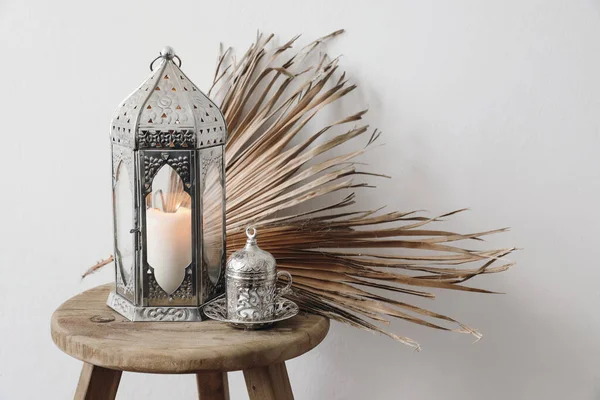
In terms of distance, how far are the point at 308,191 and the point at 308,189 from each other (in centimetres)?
10

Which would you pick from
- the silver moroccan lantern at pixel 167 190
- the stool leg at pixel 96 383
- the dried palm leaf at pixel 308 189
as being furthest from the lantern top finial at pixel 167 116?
the stool leg at pixel 96 383

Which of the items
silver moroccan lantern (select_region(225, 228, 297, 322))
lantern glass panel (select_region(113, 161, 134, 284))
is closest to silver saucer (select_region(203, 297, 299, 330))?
silver moroccan lantern (select_region(225, 228, 297, 322))

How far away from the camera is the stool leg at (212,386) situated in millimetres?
1337

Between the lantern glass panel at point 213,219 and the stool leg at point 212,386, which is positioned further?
the stool leg at point 212,386

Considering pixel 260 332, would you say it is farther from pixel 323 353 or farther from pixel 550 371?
pixel 550 371

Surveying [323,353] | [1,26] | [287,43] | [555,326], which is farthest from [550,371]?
[1,26]

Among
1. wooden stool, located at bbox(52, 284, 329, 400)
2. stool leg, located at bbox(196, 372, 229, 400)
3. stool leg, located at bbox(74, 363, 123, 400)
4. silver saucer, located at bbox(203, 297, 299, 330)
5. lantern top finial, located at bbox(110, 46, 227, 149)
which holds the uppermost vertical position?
lantern top finial, located at bbox(110, 46, 227, 149)

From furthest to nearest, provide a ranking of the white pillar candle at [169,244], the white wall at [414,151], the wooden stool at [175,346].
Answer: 1. the white wall at [414,151]
2. the white pillar candle at [169,244]
3. the wooden stool at [175,346]

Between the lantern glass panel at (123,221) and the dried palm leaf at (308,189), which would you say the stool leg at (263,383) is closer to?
the dried palm leaf at (308,189)

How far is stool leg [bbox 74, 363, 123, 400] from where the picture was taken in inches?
43.5

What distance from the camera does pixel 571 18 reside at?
129 cm

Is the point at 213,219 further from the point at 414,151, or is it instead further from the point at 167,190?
the point at 414,151

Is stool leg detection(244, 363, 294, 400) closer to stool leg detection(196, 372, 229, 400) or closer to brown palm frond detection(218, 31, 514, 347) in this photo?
brown palm frond detection(218, 31, 514, 347)

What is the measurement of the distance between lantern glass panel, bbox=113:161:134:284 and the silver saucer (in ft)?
0.44
